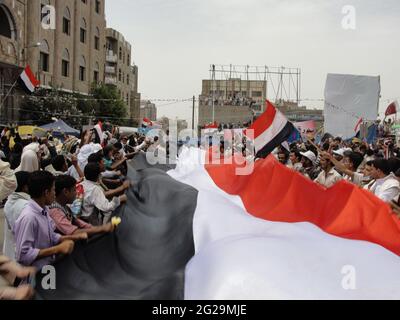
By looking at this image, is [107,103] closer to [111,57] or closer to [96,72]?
[96,72]

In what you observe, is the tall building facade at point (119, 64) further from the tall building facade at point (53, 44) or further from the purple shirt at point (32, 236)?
the purple shirt at point (32, 236)

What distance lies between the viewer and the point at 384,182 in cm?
547

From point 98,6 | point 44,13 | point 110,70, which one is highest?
point 98,6

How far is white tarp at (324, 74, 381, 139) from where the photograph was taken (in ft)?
56.0

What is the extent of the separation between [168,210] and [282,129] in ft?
9.15

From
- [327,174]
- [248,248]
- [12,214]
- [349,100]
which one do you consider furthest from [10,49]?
[248,248]

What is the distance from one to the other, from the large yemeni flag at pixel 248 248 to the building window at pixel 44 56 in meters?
33.8

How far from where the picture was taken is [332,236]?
13.2ft

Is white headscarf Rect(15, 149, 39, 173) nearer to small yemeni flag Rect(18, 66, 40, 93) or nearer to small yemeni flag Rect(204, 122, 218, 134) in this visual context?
small yemeni flag Rect(18, 66, 40, 93)

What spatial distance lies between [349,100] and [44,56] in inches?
1109

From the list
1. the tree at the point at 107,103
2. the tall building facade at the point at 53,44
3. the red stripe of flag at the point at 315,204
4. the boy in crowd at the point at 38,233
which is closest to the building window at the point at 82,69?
the tall building facade at the point at 53,44

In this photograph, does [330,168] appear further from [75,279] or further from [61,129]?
[61,129]

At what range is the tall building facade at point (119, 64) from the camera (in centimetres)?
6066
